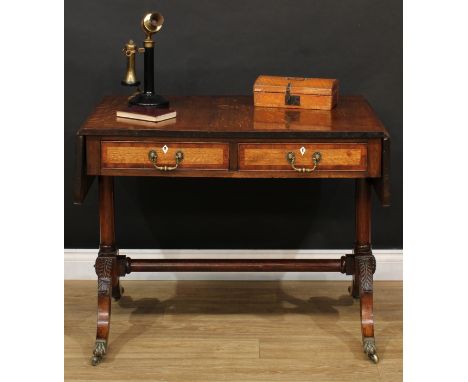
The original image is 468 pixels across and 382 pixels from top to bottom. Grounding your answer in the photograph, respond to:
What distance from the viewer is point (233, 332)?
4.41 m

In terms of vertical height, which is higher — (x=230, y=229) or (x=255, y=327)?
(x=230, y=229)

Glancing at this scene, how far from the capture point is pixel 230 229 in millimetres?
4934

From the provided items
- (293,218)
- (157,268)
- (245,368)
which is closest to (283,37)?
(293,218)

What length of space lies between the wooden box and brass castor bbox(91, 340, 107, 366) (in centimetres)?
112

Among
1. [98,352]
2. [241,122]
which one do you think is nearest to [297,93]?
[241,122]

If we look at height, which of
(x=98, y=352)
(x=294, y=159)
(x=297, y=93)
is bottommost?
(x=98, y=352)

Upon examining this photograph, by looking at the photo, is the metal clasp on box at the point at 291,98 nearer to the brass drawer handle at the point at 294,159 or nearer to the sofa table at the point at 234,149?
the sofa table at the point at 234,149

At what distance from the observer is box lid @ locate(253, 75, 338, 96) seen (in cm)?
427

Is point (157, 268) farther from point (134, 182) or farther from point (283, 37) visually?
point (283, 37)

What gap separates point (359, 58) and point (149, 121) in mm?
1137

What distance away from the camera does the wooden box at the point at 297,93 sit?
168 inches

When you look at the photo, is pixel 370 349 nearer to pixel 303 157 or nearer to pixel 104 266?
pixel 303 157

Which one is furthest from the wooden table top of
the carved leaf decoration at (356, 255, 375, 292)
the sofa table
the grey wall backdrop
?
the carved leaf decoration at (356, 255, 375, 292)

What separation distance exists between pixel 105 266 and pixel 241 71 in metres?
1.08
